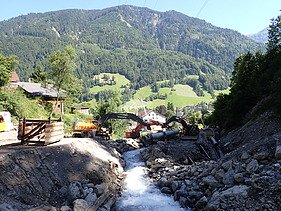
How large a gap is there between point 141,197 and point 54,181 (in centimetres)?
553

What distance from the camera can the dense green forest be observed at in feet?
114

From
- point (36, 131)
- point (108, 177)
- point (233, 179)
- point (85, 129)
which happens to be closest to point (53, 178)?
point (108, 177)

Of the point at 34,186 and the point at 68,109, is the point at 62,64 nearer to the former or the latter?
the point at 68,109

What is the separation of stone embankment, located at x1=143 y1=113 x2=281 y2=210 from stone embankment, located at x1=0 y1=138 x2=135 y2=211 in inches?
160

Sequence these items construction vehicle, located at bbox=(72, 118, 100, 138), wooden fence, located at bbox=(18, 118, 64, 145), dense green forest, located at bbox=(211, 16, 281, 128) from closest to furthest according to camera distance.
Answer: wooden fence, located at bbox=(18, 118, 64, 145)
dense green forest, located at bbox=(211, 16, 281, 128)
construction vehicle, located at bbox=(72, 118, 100, 138)

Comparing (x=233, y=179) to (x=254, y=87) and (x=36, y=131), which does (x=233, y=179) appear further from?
(x=254, y=87)

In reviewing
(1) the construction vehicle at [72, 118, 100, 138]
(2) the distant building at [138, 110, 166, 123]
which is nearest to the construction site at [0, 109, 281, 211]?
(1) the construction vehicle at [72, 118, 100, 138]

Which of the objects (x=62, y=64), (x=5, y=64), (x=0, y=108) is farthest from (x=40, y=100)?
(x=0, y=108)

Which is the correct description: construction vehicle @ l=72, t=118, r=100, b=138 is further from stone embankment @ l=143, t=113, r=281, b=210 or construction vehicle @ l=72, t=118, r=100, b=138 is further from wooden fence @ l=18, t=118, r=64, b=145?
wooden fence @ l=18, t=118, r=64, b=145

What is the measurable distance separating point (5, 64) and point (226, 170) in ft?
131

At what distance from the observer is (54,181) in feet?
56.7

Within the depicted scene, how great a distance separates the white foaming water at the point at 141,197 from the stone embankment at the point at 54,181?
2.31ft

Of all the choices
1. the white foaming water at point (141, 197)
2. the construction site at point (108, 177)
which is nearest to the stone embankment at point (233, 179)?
the construction site at point (108, 177)

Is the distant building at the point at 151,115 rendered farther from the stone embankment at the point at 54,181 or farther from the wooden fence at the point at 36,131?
the stone embankment at the point at 54,181
